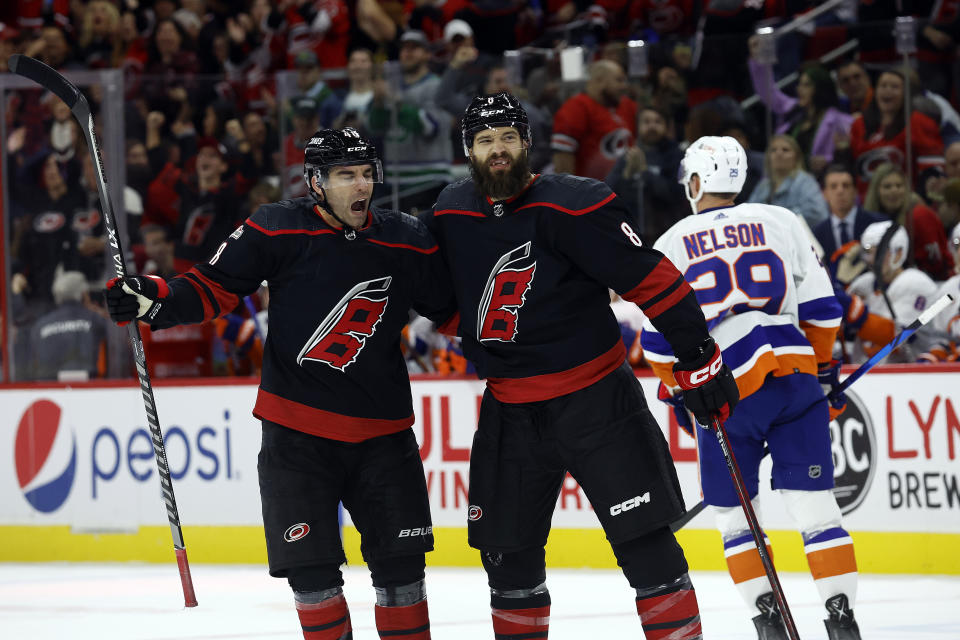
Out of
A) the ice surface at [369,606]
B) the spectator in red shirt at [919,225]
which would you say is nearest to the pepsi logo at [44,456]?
the ice surface at [369,606]

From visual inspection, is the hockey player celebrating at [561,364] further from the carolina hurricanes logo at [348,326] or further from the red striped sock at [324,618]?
the red striped sock at [324,618]

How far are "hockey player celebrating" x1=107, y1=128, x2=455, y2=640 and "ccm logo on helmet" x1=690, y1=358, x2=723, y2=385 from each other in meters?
0.64

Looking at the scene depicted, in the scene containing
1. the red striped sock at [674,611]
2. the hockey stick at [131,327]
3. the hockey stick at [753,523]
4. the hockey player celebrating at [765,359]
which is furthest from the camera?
the hockey player celebrating at [765,359]

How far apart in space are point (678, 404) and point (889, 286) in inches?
95.2

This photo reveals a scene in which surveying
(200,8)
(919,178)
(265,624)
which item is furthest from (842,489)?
(200,8)

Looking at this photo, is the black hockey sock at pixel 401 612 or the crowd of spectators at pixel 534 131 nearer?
the black hockey sock at pixel 401 612

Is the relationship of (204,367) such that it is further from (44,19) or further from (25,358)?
(44,19)

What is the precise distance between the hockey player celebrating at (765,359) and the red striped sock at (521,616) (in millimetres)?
799

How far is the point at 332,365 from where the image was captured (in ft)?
11.5

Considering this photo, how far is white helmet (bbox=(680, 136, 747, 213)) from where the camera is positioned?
4.12m

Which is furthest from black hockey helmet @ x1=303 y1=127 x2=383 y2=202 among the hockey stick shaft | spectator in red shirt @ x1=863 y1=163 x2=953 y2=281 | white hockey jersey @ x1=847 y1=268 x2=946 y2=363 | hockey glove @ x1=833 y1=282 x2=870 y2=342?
spectator in red shirt @ x1=863 y1=163 x2=953 y2=281

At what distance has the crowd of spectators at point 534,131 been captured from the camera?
6.40 meters

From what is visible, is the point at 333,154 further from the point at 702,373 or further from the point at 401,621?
the point at 401,621

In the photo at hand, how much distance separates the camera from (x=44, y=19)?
10.1 metres
